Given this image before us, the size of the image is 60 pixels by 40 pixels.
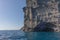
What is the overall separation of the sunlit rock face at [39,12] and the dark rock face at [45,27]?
0.95 metres

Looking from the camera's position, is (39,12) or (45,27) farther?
(39,12)

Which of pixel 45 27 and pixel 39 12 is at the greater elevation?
pixel 39 12

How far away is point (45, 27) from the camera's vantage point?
56.4 m

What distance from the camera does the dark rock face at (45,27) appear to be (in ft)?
182

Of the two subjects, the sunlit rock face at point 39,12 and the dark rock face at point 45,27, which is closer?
the dark rock face at point 45,27

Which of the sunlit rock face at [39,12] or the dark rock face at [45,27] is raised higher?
the sunlit rock face at [39,12]

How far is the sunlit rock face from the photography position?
58000 millimetres

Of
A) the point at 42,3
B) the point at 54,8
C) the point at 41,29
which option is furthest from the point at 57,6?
the point at 41,29

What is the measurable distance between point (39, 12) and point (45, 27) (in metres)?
6.86

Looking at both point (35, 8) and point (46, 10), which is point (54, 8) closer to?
point (46, 10)

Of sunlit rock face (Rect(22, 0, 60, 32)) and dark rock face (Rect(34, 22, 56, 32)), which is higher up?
sunlit rock face (Rect(22, 0, 60, 32))

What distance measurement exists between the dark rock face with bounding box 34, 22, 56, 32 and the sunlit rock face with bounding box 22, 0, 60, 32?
95 centimetres

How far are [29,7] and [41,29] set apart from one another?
10001mm

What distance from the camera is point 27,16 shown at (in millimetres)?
62219
